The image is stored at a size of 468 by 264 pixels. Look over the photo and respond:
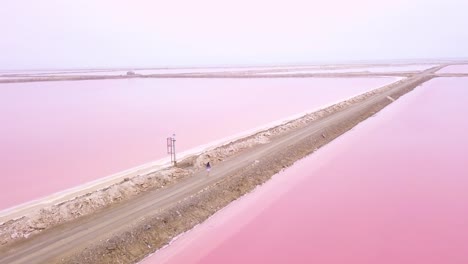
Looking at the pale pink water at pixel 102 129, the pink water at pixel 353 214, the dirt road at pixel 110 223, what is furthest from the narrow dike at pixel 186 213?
the pale pink water at pixel 102 129

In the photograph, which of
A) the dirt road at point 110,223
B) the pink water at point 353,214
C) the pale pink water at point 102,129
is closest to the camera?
the dirt road at point 110,223

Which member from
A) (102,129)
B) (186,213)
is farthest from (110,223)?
(102,129)

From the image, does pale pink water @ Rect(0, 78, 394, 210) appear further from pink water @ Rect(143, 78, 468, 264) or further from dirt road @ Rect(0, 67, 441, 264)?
pink water @ Rect(143, 78, 468, 264)

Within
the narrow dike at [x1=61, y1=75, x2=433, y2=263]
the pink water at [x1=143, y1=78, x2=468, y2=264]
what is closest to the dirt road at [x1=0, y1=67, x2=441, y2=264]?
the narrow dike at [x1=61, y1=75, x2=433, y2=263]

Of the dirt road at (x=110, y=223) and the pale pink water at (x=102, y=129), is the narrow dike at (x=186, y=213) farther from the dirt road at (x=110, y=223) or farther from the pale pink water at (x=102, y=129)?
the pale pink water at (x=102, y=129)

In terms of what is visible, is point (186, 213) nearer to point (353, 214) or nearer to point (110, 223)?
point (110, 223)

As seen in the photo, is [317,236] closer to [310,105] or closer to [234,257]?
[234,257]
